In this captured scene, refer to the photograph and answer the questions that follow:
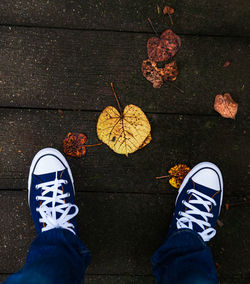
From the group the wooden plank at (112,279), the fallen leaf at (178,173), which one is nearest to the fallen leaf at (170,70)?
the fallen leaf at (178,173)

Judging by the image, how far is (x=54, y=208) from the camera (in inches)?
42.1

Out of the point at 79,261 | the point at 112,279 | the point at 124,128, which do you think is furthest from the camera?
the point at 112,279

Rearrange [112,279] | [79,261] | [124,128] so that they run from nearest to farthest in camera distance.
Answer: [79,261], [124,128], [112,279]

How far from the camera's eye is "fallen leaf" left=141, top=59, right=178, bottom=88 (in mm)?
1064

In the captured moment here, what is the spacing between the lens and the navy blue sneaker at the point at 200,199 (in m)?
1.07

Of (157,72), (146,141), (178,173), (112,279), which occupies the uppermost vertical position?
(157,72)

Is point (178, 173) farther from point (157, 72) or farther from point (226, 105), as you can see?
point (157, 72)

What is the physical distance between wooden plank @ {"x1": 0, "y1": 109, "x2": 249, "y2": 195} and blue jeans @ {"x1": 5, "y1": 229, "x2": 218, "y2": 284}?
255 millimetres

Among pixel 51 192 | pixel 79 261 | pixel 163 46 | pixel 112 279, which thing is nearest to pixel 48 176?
pixel 51 192

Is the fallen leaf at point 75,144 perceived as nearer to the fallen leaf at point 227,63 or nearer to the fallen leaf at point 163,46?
the fallen leaf at point 163,46

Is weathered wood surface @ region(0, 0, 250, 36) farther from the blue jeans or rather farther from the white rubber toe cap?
the blue jeans

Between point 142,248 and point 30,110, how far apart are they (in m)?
0.90

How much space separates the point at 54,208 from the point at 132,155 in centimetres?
46

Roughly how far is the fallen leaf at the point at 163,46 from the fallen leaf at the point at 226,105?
321mm
